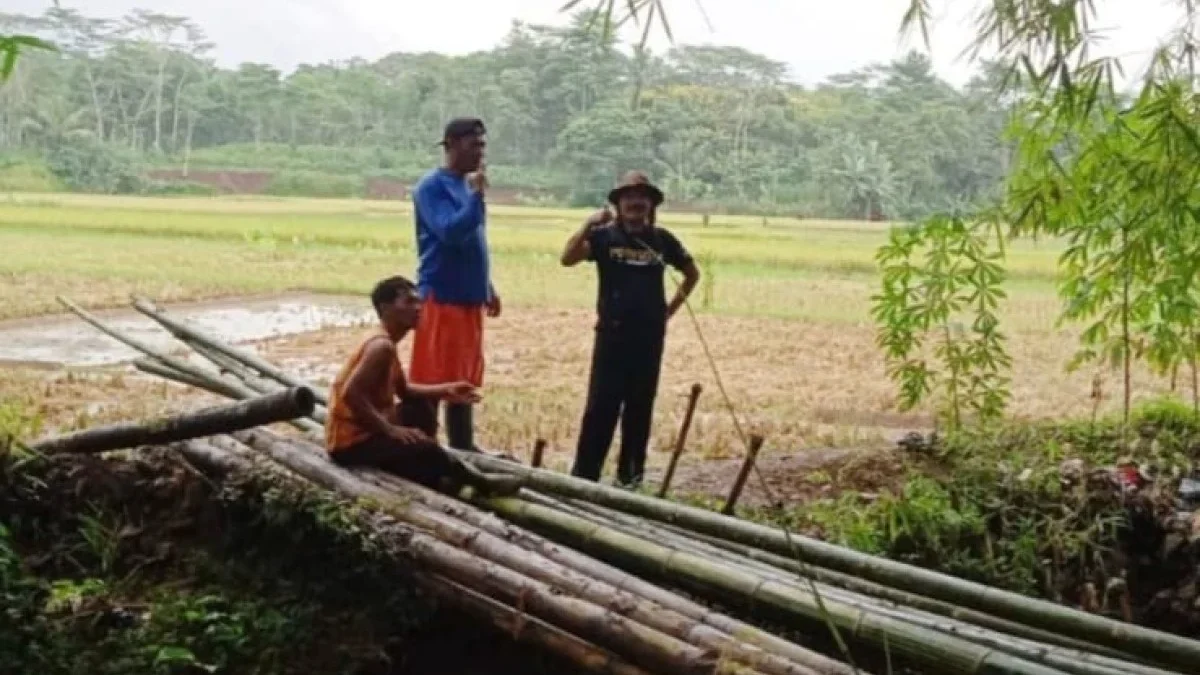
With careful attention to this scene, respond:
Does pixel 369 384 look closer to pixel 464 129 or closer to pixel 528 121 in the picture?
pixel 464 129

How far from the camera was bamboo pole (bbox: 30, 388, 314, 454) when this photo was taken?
3.41 m

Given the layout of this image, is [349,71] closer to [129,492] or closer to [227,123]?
[227,123]

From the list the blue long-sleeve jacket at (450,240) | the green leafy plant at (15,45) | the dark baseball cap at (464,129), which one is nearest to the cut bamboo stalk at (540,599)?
the blue long-sleeve jacket at (450,240)

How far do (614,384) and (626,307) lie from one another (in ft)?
0.95

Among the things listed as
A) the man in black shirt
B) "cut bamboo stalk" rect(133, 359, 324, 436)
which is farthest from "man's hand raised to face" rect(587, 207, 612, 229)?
"cut bamboo stalk" rect(133, 359, 324, 436)

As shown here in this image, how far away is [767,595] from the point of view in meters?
3.04

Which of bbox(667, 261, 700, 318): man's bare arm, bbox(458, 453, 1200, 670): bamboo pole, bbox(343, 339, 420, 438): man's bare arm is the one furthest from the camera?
bbox(667, 261, 700, 318): man's bare arm

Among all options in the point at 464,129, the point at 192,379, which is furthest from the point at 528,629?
the point at 192,379

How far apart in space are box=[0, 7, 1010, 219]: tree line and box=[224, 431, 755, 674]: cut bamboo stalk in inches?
145

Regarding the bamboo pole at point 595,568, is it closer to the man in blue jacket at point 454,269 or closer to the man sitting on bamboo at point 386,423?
the man sitting on bamboo at point 386,423

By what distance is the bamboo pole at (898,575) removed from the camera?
2.98 m

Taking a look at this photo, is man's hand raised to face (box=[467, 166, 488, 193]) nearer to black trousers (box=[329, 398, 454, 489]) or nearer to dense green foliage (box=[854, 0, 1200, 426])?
black trousers (box=[329, 398, 454, 489])

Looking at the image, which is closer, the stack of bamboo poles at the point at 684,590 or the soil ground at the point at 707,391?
the stack of bamboo poles at the point at 684,590

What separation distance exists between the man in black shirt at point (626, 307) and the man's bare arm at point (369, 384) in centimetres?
123
